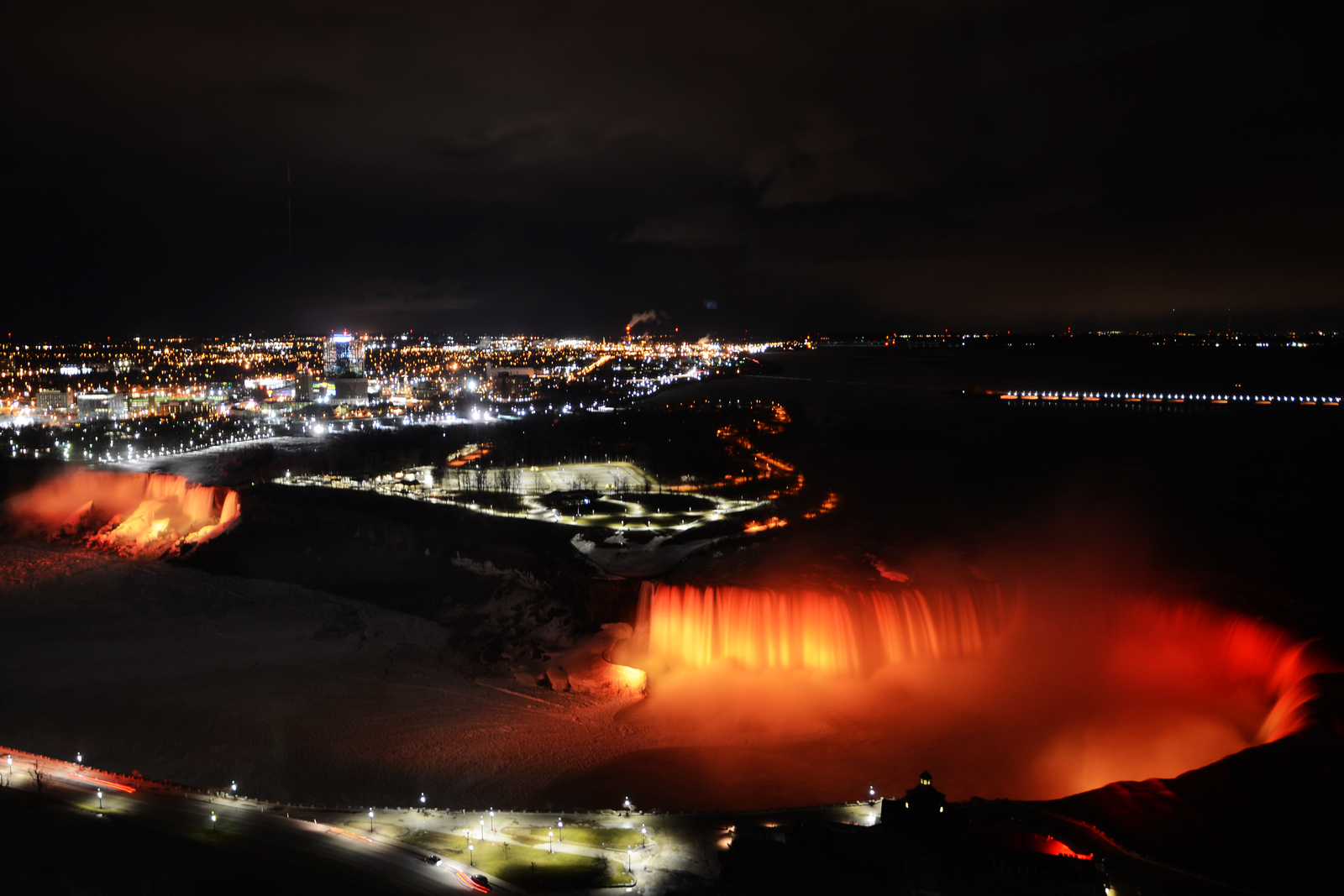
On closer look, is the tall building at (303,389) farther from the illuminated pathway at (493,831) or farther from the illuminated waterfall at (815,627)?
the illuminated pathway at (493,831)

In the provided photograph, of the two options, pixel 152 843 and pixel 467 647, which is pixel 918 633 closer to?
pixel 467 647

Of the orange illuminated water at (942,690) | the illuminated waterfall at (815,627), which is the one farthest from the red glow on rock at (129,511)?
the orange illuminated water at (942,690)

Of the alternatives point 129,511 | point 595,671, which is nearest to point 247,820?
point 595,671

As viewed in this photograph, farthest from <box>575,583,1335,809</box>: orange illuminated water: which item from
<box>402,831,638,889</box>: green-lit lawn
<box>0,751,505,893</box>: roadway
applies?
<box>0,751,505,893</box>: roadway

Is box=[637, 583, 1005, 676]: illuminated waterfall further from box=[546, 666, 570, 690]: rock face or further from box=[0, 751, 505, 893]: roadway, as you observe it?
box=[0, 751, 505, 893]: roadway

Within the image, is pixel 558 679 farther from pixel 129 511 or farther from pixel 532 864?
pixel 129 511
